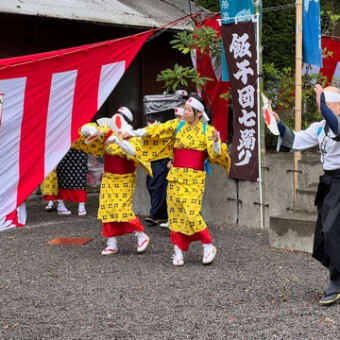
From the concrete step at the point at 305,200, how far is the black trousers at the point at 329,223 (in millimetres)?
2373

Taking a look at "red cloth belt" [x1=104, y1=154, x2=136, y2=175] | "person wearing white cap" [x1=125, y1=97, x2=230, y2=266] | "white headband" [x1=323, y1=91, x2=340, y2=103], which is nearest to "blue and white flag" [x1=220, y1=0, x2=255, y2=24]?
"person wearing white cap" [x1=125, y1=97, x2=230, y2=266]

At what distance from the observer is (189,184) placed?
6.84 m

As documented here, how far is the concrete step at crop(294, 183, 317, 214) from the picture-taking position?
25.9ft

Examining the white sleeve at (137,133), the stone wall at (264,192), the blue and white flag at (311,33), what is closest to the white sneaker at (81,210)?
the stone wall at (264,192)

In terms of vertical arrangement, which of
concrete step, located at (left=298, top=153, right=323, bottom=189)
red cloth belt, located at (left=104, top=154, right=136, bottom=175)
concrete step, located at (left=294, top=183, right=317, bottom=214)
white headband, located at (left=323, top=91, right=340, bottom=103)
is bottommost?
concrete step, located at (left=294, top=183, right=317, bottom=214)

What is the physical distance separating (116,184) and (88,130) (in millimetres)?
670

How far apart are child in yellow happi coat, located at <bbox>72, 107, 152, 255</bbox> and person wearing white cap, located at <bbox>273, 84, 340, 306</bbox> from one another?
210cm

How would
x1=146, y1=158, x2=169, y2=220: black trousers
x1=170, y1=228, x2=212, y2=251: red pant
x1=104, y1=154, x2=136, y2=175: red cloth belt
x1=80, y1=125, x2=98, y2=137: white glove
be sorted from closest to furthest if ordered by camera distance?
x1=170, y1=228, x2=212, y2=251: red pant → x1=80, y1=125, x2=98, y2=137: white glove → x1=104, y1=154, x2=136, y2=175: red cloth belt → x1=146, y1=158, x2=169, y2=220: black trousers

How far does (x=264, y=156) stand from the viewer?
862 centimetres

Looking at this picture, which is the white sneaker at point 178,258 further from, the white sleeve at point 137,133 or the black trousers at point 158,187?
the black trousers at point 158,187

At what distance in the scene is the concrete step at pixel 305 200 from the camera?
25.9ft

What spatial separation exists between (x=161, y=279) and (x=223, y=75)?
3.68 meters

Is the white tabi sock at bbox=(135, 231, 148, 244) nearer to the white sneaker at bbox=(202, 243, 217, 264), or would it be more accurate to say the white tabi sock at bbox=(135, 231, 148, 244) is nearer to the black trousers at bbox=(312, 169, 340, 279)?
the white sneaker at bbox=(202, 243, 217, 264)

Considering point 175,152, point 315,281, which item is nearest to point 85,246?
point 175,152
